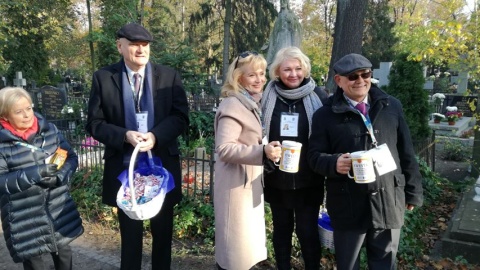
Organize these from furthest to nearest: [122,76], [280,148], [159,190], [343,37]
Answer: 1. [343,37]
2. [122,76]
3. [159,190]
4. [280,148]

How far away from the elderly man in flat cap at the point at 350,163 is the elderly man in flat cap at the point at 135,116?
1014 millimetres

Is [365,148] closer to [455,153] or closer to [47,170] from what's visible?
[47,170]

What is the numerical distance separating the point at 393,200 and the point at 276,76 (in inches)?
44.4

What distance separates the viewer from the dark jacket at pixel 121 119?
252 cm

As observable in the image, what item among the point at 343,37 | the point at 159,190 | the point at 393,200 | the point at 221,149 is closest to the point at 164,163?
the point at 159,190

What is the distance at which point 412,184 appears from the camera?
91.1 inches

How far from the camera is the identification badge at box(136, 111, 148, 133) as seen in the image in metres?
2.57

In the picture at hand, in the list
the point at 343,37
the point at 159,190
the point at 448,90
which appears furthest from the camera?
the point at 448,90

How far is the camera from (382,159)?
205 centimetres

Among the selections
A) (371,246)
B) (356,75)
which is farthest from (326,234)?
(356,75)

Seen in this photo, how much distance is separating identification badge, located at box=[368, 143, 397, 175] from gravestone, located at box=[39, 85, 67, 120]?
1072cm

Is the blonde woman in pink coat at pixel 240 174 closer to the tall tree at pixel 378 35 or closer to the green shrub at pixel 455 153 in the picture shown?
the green shrub at pixel 455 153

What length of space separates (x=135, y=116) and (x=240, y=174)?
2.70 ft

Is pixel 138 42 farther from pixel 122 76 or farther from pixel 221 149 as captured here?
pixel 221 149
